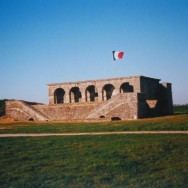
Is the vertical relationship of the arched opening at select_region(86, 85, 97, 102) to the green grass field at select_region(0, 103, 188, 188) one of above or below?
above

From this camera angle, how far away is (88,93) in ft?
147

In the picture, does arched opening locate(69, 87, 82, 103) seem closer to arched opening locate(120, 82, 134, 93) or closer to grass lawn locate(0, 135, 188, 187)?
arched opening locate(120, 82, 134, 93)

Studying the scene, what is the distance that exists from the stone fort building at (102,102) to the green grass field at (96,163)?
1785 centimetres

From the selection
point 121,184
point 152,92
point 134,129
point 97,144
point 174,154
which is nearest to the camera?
point 121,184

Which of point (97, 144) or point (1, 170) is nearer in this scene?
point (1, 170)

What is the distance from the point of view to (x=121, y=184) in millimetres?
8414

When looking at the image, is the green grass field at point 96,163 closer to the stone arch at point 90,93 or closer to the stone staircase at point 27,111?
the stone staircase at point 27,111

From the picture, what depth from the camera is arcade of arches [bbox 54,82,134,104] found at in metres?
42.3

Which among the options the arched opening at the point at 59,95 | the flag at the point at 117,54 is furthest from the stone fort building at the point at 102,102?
the flag at the point at 117,54

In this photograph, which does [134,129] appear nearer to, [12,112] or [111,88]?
[111,88]

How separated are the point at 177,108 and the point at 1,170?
58660mm

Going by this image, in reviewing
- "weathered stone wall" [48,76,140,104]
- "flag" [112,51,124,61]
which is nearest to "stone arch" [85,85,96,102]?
"weathered stone wall" [48,76,140,104]

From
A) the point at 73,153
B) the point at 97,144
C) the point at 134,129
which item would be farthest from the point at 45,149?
the point at 134,129

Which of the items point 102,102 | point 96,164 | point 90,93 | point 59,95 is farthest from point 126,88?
point 96,164
